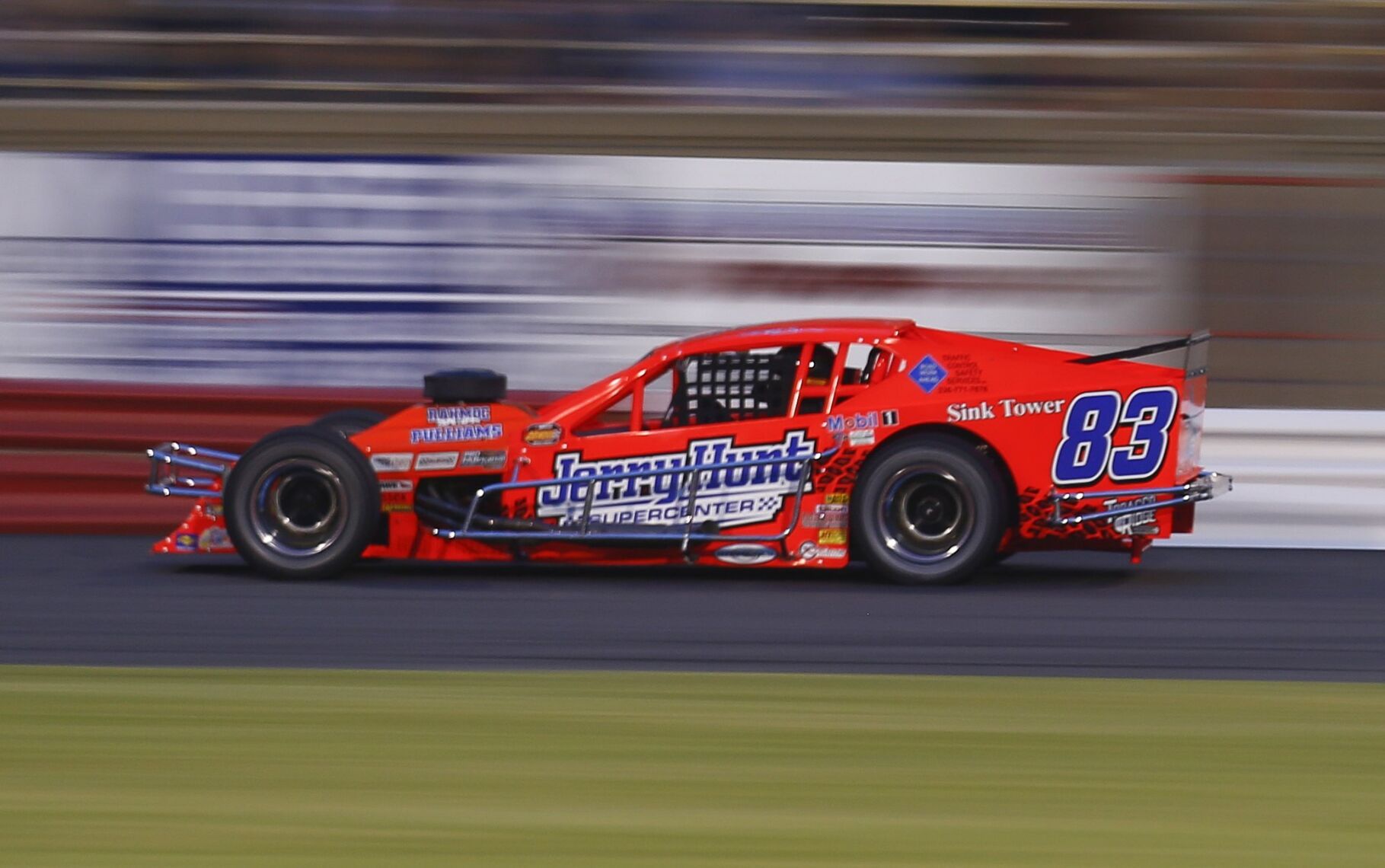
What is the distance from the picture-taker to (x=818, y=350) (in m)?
8.59

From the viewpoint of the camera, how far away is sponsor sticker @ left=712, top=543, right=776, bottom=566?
8523 millimetres

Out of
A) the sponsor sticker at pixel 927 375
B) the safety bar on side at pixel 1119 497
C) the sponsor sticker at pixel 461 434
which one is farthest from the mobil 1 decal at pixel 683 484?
the safety bar on side at pixel 1119 497

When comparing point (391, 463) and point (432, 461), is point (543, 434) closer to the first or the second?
point (432, 461)

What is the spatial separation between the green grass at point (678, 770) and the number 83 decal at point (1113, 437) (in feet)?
7.16

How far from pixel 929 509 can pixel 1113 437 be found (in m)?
0.88

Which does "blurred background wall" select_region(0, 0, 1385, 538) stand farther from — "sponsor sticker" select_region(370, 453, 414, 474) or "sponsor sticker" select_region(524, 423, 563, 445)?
"sponsor sticker" select_region(524, 423, 563, 445)

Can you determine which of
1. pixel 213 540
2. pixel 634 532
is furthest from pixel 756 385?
pixel 213 540

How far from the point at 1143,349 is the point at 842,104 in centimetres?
438

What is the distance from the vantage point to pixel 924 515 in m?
8.57

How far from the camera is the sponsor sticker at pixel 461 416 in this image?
28.2 feet

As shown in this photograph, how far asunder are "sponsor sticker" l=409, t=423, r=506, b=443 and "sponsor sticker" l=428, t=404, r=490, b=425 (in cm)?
2

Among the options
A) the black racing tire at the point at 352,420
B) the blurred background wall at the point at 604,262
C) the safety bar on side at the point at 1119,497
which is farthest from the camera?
the blurred background wall at the point at 604,262

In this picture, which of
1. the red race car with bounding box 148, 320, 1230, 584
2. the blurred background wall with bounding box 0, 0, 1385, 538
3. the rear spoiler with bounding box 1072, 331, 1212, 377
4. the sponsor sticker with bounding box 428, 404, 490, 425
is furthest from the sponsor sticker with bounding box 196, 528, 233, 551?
the rear spoiler with bounding box 1072, 331, 1212, 377

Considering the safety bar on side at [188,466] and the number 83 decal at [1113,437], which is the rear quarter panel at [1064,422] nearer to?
the number 83 decal at [1113,437]
